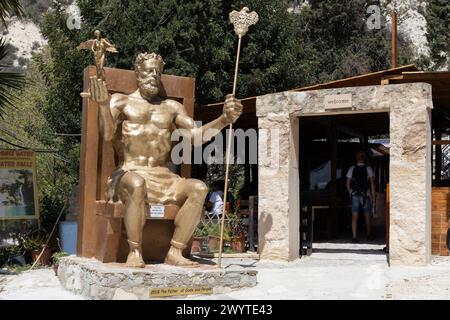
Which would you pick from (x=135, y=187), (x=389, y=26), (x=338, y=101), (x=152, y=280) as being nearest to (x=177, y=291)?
(x=152, y=280)

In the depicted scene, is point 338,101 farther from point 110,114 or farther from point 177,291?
point 177,291

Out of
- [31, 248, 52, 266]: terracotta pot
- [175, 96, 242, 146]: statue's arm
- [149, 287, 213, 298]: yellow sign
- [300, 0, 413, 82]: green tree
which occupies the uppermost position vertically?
[300, 0, 413, 82]: green tree

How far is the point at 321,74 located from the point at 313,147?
12.1 metres

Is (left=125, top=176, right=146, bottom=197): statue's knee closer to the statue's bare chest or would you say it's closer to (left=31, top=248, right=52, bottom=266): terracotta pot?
the statue's bare chest

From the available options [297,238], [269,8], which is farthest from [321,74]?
[297,238]

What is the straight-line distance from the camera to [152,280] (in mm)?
7965

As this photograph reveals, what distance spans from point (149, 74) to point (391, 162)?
3.65 metres

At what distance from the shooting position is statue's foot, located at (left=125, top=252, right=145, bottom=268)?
8375 millimetres

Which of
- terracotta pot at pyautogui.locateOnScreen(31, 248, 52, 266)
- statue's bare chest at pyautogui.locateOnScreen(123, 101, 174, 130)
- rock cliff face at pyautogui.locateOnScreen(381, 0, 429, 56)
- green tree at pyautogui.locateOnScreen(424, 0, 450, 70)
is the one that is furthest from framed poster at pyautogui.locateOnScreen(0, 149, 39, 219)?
rock cliff face at pyautogui.locateOnScreen(381, 0, 429, 56)

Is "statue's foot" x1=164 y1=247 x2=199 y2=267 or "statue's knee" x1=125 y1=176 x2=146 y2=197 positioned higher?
"statue's knee" x1=125 y1=176 x2=146 y2=197

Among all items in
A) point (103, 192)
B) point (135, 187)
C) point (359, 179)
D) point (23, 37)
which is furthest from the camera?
point (23, 37)

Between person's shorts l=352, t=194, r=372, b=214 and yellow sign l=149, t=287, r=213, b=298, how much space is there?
560 centimetres

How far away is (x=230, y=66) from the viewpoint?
1869cm

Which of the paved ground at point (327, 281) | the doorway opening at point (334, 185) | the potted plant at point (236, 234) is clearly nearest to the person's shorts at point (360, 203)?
the doorway opening at point (334, 185)
